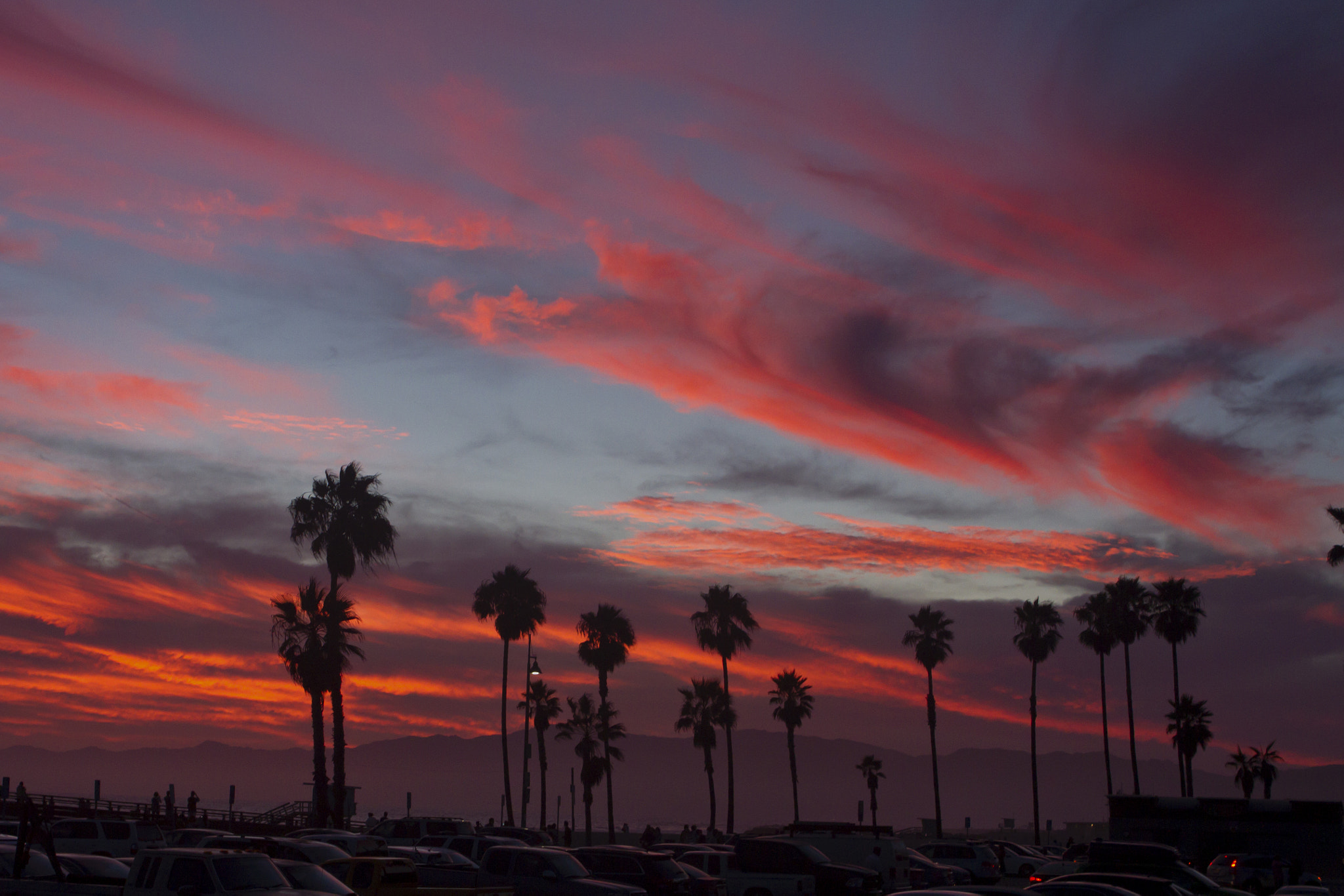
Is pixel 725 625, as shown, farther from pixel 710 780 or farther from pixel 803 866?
pixel 803 866

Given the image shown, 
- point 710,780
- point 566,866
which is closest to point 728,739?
point 710,780

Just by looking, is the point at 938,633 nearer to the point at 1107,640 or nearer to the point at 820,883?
the point at 1107,640

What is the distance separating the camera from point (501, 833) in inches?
1623

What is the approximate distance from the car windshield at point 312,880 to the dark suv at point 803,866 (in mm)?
13034

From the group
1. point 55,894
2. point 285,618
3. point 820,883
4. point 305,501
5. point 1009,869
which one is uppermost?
point 305,501

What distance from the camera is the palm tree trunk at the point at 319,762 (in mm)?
48156

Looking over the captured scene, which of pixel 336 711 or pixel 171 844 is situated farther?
pixel 336 711

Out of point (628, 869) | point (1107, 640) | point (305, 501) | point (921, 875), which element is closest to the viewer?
point (628, 869)

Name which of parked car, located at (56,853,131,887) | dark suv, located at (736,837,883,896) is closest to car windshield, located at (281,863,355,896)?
parked car, located at (56,853,131,887)

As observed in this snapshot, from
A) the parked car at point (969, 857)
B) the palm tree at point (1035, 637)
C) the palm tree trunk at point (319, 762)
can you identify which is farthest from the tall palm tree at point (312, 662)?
the palm tree at point (1035, 637)

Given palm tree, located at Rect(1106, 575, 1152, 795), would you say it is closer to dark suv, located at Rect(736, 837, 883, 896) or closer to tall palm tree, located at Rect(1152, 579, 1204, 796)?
tall palm tree, located at Rect(1152, 579, 1204, 796)

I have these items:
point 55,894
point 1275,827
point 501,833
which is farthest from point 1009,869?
point 55,894

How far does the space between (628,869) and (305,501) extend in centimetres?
3414

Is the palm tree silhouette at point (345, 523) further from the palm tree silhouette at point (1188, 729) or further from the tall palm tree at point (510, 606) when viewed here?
the palm tree silhouette at point (1188, 729)
